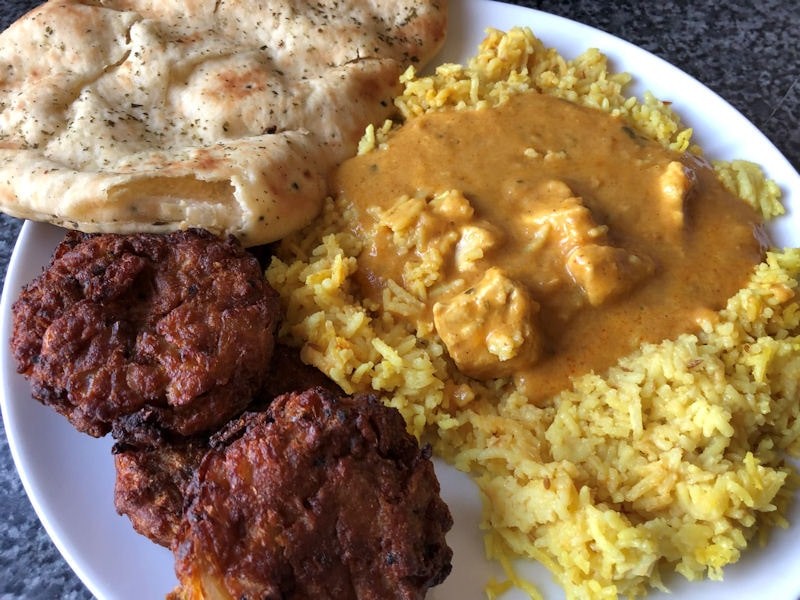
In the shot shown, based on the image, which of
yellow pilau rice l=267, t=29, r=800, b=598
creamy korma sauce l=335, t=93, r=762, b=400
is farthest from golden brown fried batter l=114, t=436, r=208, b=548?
creamy korma sauce l=335, t=93, r=762, b=400

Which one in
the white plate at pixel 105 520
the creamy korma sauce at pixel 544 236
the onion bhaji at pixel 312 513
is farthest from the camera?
the creamy korma sauce at pixel 544 236

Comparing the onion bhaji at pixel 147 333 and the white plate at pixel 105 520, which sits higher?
the onion bhaji at pixel 147 333

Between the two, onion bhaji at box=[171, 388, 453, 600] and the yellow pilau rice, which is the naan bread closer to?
the yellow pilau rice

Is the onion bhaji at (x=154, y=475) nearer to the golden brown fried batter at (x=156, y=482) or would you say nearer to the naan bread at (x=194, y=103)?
the golden brown fried batter at (x=156, y=482)

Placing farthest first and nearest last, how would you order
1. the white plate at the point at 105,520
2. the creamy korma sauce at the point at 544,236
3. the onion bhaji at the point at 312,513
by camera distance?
the creamy korma sauce at the point at 544,236 < the white plate at the point at 105,520 < the onion bhaji at the point at 312,513

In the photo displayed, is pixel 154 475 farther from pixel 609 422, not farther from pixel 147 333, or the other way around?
pixel 609 422

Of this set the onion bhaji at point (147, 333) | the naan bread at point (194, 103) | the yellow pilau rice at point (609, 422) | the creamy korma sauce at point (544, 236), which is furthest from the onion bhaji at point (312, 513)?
the naan bread at point (194, 103)
